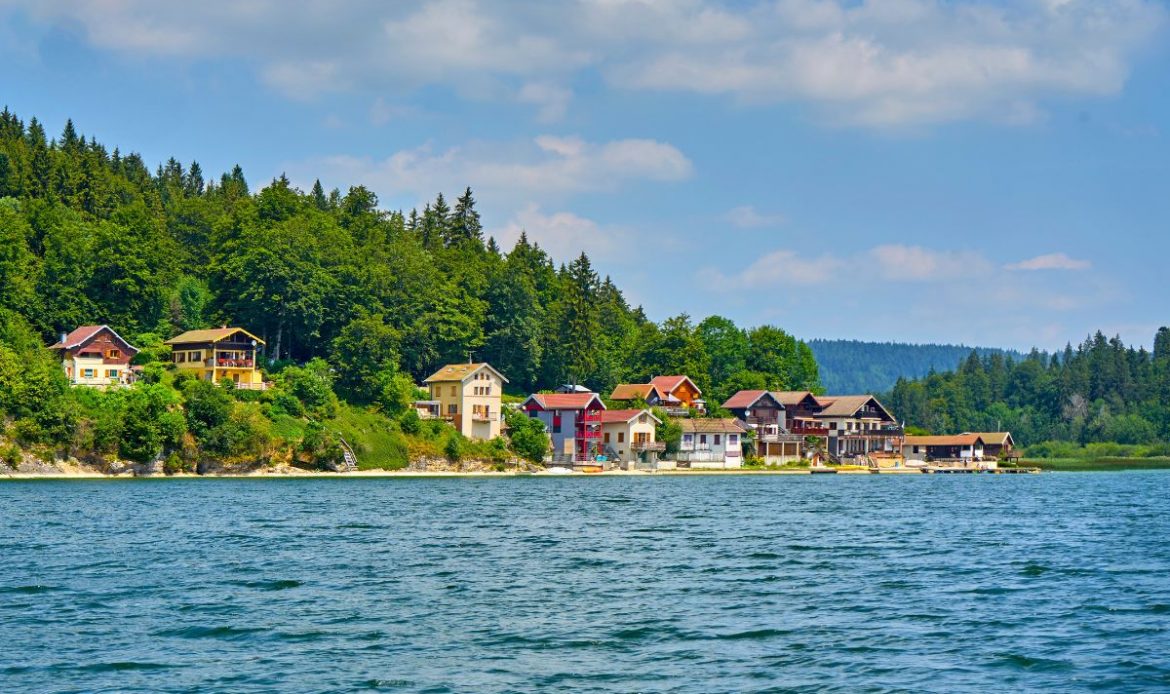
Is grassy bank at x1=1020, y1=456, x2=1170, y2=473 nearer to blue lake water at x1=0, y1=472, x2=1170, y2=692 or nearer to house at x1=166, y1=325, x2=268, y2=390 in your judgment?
house at x1=166, y1=325, x2=268, y2=390

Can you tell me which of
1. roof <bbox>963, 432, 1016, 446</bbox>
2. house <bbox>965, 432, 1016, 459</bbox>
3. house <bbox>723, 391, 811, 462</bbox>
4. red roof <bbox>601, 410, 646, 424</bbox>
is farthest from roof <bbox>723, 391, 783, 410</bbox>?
house <bbox>965, 432, 1016, 459</bbox>

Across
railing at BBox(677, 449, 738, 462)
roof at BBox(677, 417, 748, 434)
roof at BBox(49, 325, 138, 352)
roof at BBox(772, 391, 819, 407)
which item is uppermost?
roof at BBox(49, 325, 138, 352)

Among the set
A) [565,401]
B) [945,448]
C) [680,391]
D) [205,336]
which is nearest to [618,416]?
[565,401]

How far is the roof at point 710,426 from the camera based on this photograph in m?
125

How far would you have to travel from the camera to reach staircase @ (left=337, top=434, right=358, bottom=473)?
95188 mm

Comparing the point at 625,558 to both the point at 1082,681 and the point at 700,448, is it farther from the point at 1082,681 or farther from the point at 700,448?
the point at 700,448

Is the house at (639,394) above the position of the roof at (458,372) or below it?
below

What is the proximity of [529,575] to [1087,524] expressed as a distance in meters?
30.4

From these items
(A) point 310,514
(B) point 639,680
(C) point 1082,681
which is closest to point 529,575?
(B) point 639,680

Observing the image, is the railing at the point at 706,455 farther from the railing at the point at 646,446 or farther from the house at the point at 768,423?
the house at the point at 768,423

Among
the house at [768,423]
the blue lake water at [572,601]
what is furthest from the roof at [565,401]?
the blue lake water at [572,601]

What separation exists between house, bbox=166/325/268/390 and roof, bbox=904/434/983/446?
85.6 metres

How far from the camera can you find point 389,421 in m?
103

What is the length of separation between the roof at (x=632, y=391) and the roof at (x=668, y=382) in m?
2.17
